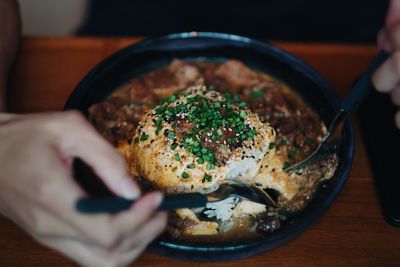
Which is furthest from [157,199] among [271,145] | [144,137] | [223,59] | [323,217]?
[223,59]

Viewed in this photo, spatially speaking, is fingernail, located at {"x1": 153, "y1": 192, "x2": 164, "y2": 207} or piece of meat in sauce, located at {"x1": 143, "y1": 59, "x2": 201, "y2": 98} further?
piece of meat in sauce, located at {"x1": 143, "y1": 59, "x2": 201, "y2": 98}

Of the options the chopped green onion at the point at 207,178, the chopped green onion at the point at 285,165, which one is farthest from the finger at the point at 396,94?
the chopped green onion at the point at 207,178

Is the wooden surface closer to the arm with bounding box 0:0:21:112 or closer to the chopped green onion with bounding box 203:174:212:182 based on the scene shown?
the arm with bounding box 0:0:21:112

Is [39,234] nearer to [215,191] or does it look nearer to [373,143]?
[215,191]

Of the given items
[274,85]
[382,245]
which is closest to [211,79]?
[274,85]

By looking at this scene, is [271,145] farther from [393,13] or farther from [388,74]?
[393,13]

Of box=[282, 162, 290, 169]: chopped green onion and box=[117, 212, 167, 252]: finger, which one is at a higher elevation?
box=[117, 212, 167, 252]: finger

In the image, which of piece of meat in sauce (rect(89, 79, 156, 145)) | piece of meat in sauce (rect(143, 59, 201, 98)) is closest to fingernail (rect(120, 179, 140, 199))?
piece of meat in sauce (rect(89, 79, 156, 145))
